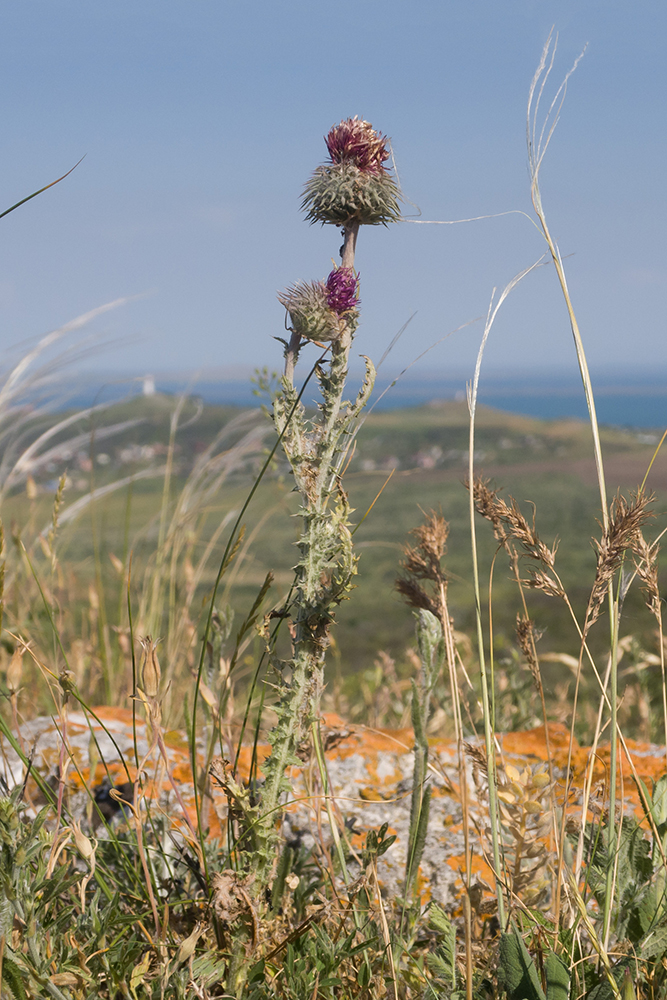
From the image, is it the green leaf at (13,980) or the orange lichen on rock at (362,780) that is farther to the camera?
the orange lichen on rock at (362,780)

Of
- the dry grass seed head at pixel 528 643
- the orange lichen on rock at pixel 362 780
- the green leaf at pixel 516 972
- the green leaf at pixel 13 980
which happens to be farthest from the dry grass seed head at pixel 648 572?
the green leaf at pixel 13 980

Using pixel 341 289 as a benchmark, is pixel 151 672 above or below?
below

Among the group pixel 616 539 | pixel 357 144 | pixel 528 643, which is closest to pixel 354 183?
pixel 357 144

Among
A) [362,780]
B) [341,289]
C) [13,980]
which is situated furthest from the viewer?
[362,780]

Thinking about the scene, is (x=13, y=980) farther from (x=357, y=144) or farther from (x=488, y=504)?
(x=357, y=144)

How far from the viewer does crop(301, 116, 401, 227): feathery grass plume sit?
122cm

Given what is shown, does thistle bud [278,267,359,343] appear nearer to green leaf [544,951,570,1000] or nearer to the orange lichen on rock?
the orange lichen on rock

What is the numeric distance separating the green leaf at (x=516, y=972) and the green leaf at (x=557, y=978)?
2 centimetres

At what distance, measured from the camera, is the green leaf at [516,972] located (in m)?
1.14

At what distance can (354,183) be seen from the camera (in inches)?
48.1

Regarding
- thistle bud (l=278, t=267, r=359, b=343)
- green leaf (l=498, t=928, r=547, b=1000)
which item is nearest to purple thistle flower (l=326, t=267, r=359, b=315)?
thistle bud (l=278, t=267, r=359, b=343)

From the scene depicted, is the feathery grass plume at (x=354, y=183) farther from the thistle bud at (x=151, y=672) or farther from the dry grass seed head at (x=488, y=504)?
the thistle bud at (x=151, y=672)

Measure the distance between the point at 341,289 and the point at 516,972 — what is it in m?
1.10

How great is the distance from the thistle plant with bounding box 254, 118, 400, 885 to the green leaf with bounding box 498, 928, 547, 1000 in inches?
16.5
